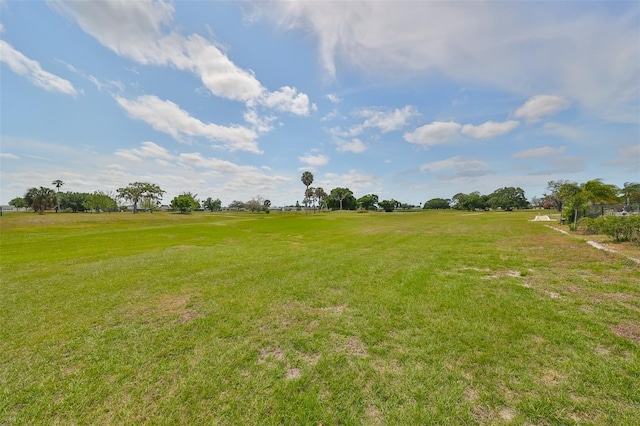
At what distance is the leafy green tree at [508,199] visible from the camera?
11038 cm

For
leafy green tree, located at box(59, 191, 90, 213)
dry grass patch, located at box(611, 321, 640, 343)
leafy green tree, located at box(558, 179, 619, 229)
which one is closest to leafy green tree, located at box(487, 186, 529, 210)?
leafy green tree, located at box(558, 179, 619, 229)

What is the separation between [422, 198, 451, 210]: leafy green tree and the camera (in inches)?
5842

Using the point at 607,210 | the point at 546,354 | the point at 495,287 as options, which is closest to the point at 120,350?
the point at 546,354

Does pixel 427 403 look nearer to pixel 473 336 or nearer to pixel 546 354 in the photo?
pixel 473 336

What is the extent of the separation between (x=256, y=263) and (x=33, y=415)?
300 inches

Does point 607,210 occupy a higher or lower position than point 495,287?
higher

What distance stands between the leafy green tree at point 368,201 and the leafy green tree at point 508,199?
173 ft

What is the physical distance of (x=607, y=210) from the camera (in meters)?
24.0

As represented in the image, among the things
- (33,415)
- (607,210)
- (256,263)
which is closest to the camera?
(33,415)

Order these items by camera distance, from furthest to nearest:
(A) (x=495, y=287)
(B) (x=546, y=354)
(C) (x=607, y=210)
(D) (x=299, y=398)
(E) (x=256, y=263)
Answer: (C) (x=607, y=210)
(E) (x=256, y=263)
(A) (x=495, y=287)
(B) (x=546, y=354)
(D) (x=299, y=398)

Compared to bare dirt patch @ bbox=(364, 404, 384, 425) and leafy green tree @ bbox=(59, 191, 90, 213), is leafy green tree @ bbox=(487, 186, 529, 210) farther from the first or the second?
leafy green tree @ bbox=(59, 191, 90, 213)

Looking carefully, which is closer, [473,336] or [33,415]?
Answer: [33,415]

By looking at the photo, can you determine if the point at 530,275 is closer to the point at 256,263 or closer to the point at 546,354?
the point at 546,354

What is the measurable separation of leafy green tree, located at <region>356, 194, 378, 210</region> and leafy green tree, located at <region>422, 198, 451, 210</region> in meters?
45.4
